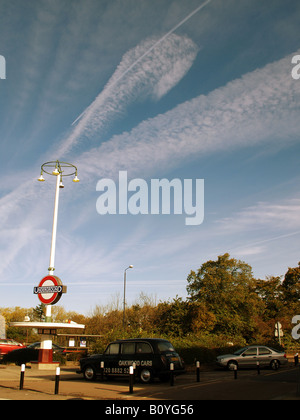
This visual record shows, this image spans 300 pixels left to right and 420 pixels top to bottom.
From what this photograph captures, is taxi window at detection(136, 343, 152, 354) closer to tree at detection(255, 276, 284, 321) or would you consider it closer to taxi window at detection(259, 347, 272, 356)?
taxi window at detection(259, 347, 272, 356)

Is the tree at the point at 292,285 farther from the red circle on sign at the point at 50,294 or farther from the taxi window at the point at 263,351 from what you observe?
the red circle on sign at the point at 50,294

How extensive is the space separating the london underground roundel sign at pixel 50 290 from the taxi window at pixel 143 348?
6.54m

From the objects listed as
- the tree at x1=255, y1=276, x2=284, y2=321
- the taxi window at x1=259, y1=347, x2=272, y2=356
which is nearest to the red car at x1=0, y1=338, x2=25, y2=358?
the taxi window at x1=259, y1=347, x2=272, y2=356

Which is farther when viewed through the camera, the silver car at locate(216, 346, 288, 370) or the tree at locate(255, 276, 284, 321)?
the tree at locate(255, 276, 284, 321)

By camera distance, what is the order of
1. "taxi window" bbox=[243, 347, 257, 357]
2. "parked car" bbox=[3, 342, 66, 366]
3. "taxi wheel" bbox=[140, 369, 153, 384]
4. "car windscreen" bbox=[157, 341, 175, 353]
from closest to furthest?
"taxi wheel" bbox=[140, 369, 153, 384]
"car windscreen" bbox=[157, 341, 175, 353]
"taxi window" bbox=[243, 347, 257, 357]
"parked car" bbox=[3, 342, 66, 366]

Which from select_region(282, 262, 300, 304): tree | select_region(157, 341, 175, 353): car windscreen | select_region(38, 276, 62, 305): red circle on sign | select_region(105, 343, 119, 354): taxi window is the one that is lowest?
select_region(105, 343, 119, 354): taxi window

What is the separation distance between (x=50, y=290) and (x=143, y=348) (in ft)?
24.9

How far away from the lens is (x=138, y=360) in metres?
14.5

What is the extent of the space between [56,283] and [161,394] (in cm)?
1072

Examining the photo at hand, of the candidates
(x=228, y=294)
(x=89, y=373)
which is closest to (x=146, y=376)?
(x=89, y=373)

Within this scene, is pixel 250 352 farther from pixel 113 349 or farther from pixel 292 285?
pixel 292 285

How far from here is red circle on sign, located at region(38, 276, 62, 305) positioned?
65.4ft

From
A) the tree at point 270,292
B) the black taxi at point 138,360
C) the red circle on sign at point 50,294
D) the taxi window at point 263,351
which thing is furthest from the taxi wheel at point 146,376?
the tree at point 270,292
